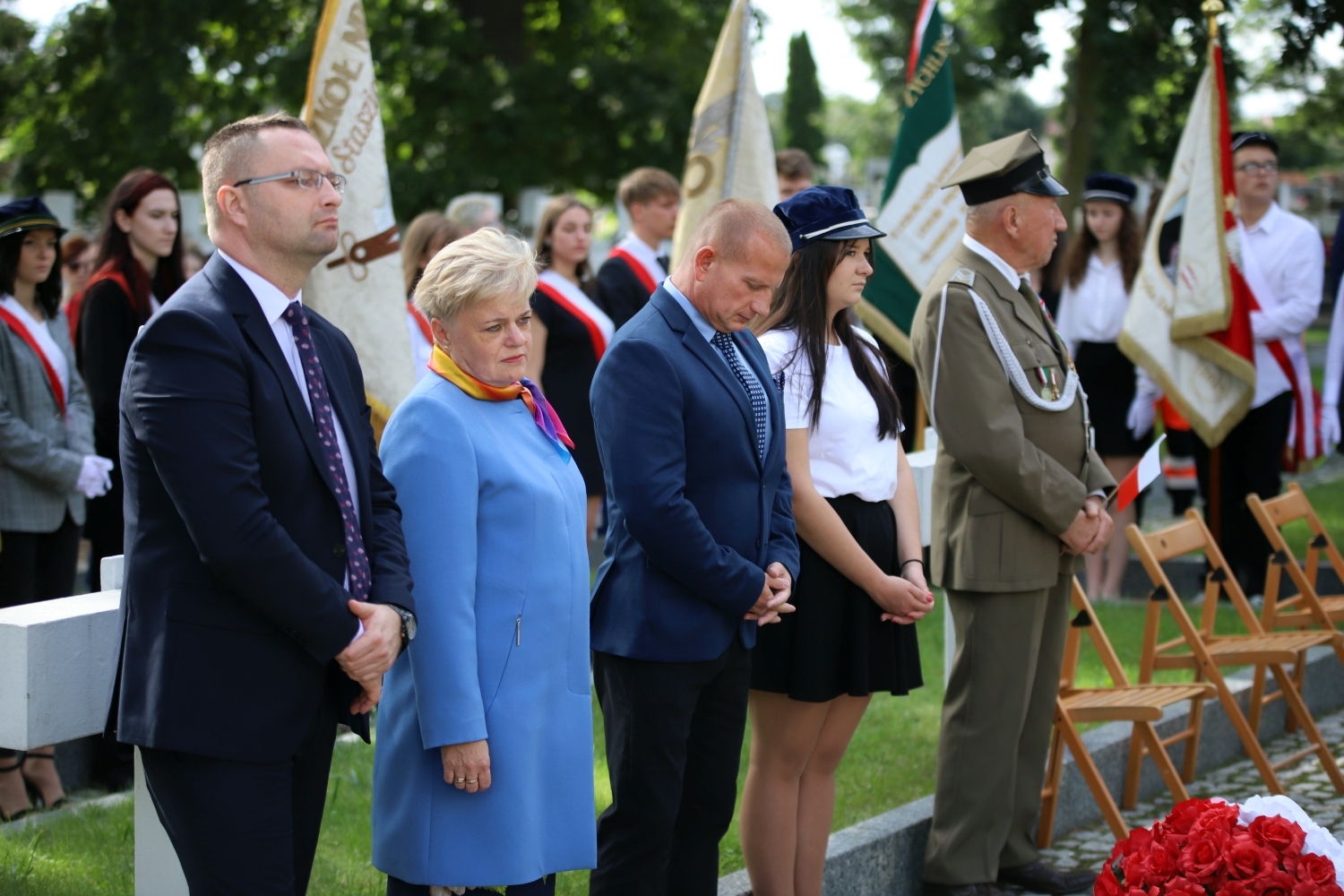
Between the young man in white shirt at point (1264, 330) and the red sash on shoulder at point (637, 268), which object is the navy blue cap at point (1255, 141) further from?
the red sash on shoulder at point (637, 268)

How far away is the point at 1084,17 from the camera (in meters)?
13.9

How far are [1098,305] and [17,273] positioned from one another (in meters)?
5.61

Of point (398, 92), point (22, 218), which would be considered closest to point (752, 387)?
point (22, 218)

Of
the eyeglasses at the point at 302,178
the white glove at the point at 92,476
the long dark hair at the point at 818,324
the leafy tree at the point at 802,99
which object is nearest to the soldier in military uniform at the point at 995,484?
the long dark hair at the point at 818,324

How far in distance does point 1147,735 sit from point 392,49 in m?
17.1

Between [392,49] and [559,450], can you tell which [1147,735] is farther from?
[392,49]

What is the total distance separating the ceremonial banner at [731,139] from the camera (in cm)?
660

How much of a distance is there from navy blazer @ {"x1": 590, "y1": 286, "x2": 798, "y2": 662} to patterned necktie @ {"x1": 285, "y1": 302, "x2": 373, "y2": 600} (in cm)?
73

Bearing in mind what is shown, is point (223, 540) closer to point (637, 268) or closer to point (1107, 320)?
point (637, 268)

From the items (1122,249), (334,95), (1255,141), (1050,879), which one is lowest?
(1050,879)

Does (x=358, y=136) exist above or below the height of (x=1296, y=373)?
above

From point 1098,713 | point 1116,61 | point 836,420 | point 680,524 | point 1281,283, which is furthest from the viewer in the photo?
point 1116,61

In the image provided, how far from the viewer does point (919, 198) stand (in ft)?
25.7

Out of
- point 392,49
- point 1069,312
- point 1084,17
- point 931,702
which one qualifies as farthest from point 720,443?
point 392,49
